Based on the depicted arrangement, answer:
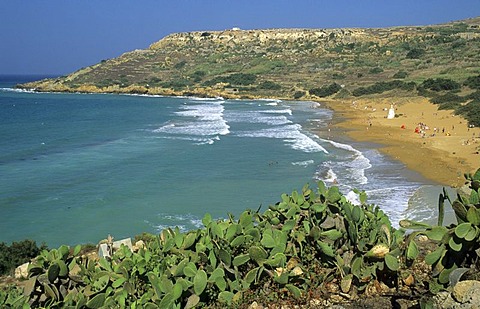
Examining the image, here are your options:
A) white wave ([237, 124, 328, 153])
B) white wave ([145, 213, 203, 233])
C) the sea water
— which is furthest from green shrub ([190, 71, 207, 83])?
white wave ([145, 213, 203, 233])

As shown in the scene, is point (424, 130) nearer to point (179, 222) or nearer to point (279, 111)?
point (179, 222)

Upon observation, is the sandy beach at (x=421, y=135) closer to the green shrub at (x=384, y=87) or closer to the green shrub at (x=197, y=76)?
the green shrub at (x=384, y=87)

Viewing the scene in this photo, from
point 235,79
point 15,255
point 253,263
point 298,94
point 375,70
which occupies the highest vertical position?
point 375,70

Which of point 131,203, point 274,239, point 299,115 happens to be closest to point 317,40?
point 299,115

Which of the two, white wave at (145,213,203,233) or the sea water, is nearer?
white wave at (145,213,203,233)

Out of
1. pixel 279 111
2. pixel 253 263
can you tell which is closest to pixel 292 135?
pixel 279 111

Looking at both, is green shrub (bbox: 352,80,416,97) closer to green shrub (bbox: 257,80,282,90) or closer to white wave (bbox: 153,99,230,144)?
green shrub (bbox: 257,80,282,90)
